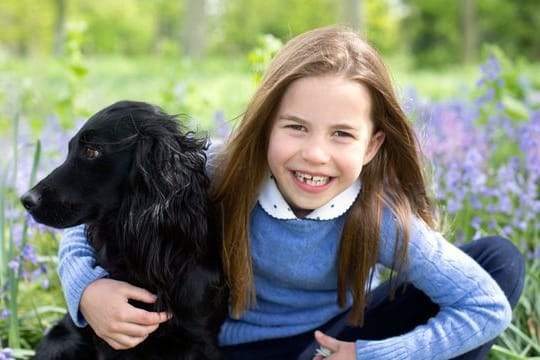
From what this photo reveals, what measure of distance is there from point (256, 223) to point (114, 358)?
2.12ft

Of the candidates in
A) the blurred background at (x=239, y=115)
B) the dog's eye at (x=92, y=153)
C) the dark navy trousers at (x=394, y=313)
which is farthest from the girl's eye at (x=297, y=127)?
the dark navy trousers at (x=394, y=313)

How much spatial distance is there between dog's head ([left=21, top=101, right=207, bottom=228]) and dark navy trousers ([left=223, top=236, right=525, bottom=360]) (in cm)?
73

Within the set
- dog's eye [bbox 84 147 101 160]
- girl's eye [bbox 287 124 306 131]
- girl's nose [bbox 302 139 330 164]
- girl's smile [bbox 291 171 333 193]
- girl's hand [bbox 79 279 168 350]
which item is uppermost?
girl's eye [bbox 287 124 306 131]

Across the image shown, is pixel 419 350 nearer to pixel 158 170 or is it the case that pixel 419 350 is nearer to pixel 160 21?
pixel 158 170

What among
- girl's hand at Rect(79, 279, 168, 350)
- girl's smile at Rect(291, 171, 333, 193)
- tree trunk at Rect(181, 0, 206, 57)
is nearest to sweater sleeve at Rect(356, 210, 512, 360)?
girl's smile at Rect(291, 171, 333, 193)

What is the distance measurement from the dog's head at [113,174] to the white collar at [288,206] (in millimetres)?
313

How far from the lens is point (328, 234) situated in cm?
240

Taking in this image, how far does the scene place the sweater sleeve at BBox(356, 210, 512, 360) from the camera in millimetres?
2258

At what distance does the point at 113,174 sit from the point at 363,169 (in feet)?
2.86

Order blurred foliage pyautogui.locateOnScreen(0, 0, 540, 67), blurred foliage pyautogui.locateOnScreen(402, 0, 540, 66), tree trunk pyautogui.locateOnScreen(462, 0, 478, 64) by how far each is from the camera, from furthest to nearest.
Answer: blurred foliage pyautogui.locateOnScreen(0, 0, 540, 67) → blurred foliage pyautogui.locateOnScreen(402, 0, 540, 66) → tree trunk pyautogui.locateOnScreen(462, 0, 478, 64)

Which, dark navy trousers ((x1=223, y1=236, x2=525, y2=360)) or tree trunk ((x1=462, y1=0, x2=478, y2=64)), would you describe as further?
tree trunk ((x1=462, y1=0, x2=478, y2=64))

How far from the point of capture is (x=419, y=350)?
88.7 inches

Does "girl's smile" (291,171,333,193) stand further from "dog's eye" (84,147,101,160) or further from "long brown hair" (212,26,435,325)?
"dog's eye" (84,147,101,160)

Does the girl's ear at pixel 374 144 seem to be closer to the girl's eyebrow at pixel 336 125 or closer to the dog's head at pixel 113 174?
the girl's eyebrow at pixel 336 125
